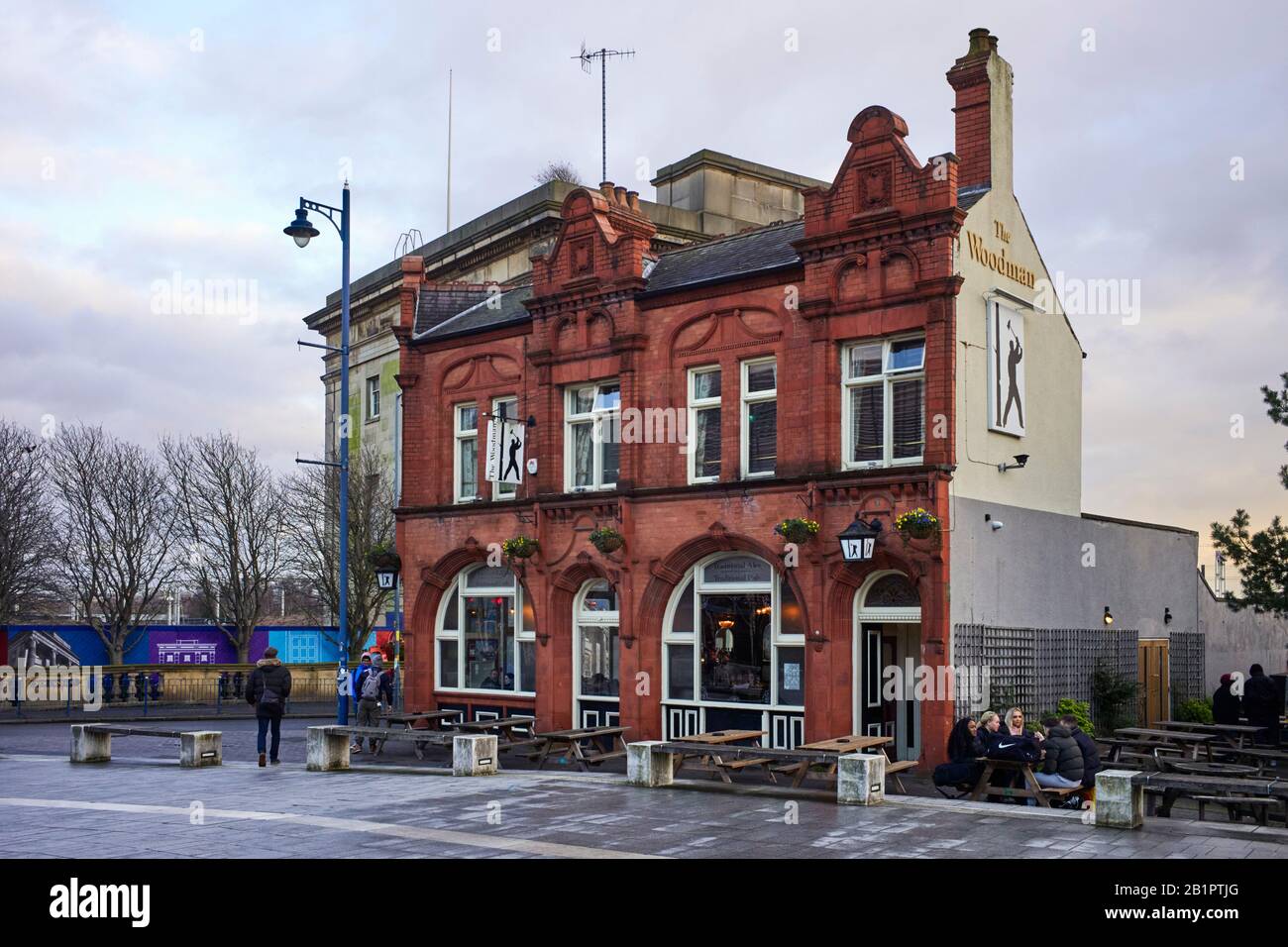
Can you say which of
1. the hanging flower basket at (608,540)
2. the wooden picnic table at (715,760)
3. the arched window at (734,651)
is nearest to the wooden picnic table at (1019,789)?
the wooden picnic table at (715,760)

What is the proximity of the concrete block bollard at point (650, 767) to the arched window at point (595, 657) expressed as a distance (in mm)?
6603

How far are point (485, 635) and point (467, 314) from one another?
7.08 m

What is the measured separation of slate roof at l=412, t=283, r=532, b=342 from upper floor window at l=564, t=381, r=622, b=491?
290cm

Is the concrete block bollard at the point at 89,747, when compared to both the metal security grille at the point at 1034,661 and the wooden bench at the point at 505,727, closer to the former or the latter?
the wooden bench at the point at 505,727

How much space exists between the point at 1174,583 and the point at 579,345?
1348 cm

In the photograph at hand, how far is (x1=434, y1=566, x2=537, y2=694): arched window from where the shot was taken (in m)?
26.2

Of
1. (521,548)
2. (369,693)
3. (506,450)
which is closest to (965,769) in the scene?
(521,548)

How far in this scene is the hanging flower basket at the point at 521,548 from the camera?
979 inches

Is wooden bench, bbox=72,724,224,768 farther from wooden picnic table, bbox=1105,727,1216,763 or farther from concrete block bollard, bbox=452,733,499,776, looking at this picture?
wooden picnic table, bbox=1105,727,1216,763

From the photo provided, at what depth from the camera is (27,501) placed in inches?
1863

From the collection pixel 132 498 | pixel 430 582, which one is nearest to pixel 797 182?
pixel 430 582

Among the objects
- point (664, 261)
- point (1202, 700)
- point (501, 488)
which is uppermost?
point (664, 261)

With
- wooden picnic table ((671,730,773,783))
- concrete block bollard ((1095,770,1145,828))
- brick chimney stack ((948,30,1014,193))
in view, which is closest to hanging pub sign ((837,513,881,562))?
wooden picnic table ((671,730,773,783))
